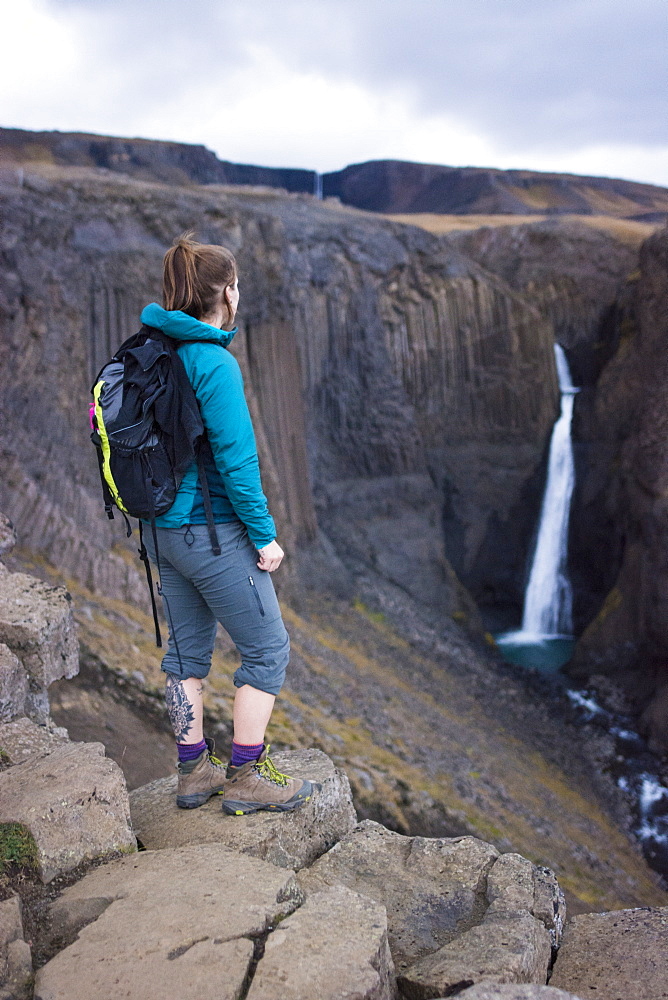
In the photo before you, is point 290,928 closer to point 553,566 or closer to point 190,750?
point 190,750

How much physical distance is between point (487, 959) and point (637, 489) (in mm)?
13666

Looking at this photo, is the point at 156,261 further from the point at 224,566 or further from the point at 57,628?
the point at 224,566

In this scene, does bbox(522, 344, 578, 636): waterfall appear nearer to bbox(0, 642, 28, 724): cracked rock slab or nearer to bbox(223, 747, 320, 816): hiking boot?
bbox(223, 747, 320, 816): hiking boot

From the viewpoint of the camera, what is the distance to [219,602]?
2898mm

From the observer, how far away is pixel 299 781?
3.25 m

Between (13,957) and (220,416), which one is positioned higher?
(220,416)

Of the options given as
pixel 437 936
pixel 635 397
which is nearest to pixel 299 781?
pixel 437 936

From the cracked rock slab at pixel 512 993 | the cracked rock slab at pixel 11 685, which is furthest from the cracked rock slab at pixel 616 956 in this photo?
the cracked rock slab at pixel 11 685

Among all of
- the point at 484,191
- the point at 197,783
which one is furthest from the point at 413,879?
the point at 484,191

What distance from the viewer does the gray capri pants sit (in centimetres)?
282

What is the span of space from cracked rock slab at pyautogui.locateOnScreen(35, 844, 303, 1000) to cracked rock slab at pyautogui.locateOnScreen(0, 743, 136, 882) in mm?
109

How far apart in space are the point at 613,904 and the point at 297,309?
11.3 metres

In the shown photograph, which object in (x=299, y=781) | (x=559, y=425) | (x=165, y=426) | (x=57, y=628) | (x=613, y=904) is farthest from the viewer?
(x=559, y=425)

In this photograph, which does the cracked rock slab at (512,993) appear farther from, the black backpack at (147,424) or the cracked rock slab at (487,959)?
the black backpack at (147,424)
